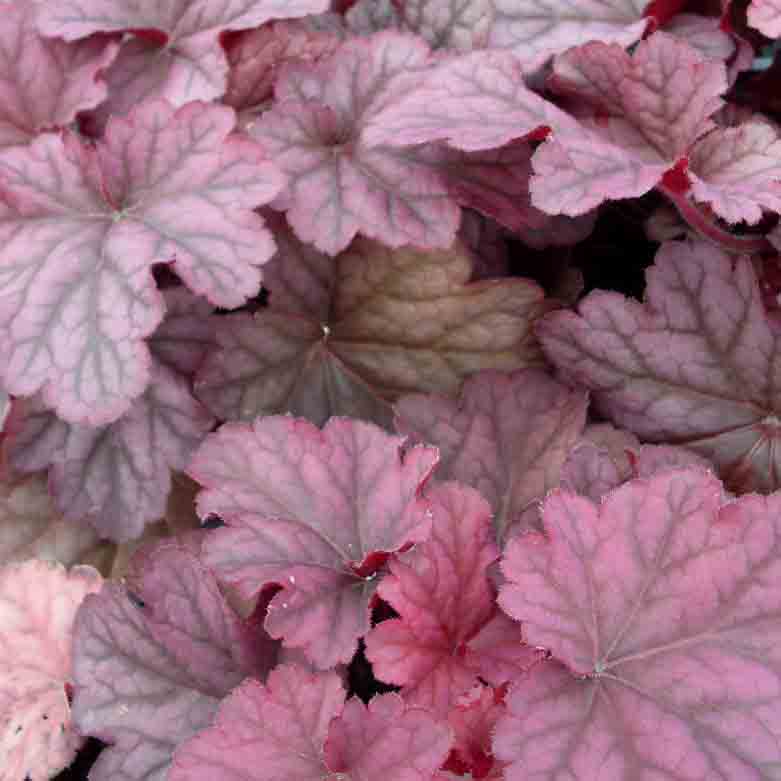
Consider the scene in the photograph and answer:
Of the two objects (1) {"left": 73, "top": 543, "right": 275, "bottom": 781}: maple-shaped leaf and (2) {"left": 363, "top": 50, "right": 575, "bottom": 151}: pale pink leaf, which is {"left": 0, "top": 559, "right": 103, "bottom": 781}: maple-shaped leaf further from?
(2) {"left": 363, "top": 50, "right": 575, "bottom": 151}: pale pink leaf

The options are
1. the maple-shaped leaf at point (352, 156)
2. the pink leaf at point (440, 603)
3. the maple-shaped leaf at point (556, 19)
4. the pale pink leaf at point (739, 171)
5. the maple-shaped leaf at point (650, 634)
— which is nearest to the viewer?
the maple-shaped leaf at point (650, 634)

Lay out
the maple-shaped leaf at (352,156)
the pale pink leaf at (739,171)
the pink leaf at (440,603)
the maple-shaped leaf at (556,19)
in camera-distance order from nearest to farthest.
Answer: the pink leaf at (440,603)
the pale pink leaf at (739,171)
the maple-shaped leaf at (352,156)
the maple-shaped leaf at (556,19)

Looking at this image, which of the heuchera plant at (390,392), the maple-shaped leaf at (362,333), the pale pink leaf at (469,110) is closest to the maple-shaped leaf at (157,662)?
the heuchera plant at (390,392)

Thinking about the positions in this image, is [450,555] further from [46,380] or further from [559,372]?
[46,380]

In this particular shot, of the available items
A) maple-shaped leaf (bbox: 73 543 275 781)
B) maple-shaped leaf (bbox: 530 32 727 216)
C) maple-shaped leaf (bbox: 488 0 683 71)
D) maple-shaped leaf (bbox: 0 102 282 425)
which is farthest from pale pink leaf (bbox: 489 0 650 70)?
maple-shaped leaf (bbox: 73 543 275 781)

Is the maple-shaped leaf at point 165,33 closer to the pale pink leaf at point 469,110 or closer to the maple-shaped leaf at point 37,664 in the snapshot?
the pale pink leaf at point 469,110

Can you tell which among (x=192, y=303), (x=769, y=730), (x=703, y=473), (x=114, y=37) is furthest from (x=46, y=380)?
(x=769, y=730)
